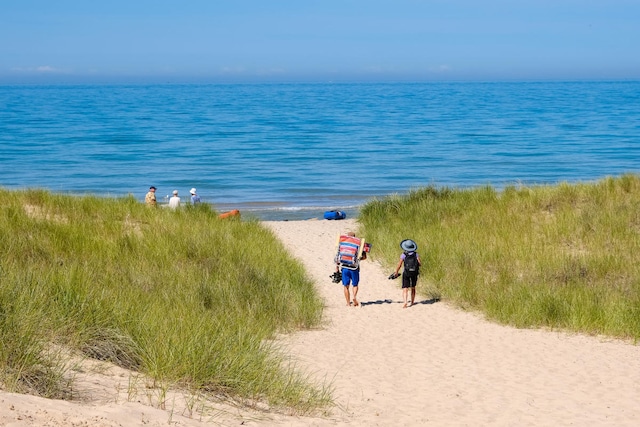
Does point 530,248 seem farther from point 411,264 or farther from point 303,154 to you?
point 303,154

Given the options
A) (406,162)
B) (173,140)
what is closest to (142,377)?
(406,162)

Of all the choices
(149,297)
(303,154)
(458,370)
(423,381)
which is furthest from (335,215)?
(303,154)

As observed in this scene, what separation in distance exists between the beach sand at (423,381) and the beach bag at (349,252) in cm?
80

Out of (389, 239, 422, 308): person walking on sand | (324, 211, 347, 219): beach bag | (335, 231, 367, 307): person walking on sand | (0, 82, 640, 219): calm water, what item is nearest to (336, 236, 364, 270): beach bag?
(335, 231, 367, 307): person walking on sand

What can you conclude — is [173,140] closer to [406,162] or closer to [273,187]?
[406,162]

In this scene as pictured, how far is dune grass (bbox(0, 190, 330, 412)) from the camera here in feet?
23.9

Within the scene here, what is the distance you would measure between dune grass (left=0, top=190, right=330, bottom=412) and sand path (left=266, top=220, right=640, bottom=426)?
649mm

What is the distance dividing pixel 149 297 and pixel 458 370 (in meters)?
4.18

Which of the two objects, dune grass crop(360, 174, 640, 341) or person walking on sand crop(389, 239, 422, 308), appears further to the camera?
person walking on sand crop(389, 239, 422, 308)

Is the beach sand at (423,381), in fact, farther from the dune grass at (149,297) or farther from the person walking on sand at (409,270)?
the dune grass at (149,297)

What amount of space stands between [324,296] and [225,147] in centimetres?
4245

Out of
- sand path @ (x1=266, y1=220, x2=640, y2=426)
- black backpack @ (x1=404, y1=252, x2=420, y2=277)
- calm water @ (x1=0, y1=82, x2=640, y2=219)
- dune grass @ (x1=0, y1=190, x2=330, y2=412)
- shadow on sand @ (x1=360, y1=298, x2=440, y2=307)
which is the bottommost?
calm water @ (x1=0, y1=82, x2=640, y2=219)

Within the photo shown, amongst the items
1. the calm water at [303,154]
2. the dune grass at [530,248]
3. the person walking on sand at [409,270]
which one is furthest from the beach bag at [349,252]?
the calm water at [303,154]

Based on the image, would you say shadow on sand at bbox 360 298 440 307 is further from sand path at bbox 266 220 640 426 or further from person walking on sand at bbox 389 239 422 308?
person walking on sand at bbox 389 239 422 308
